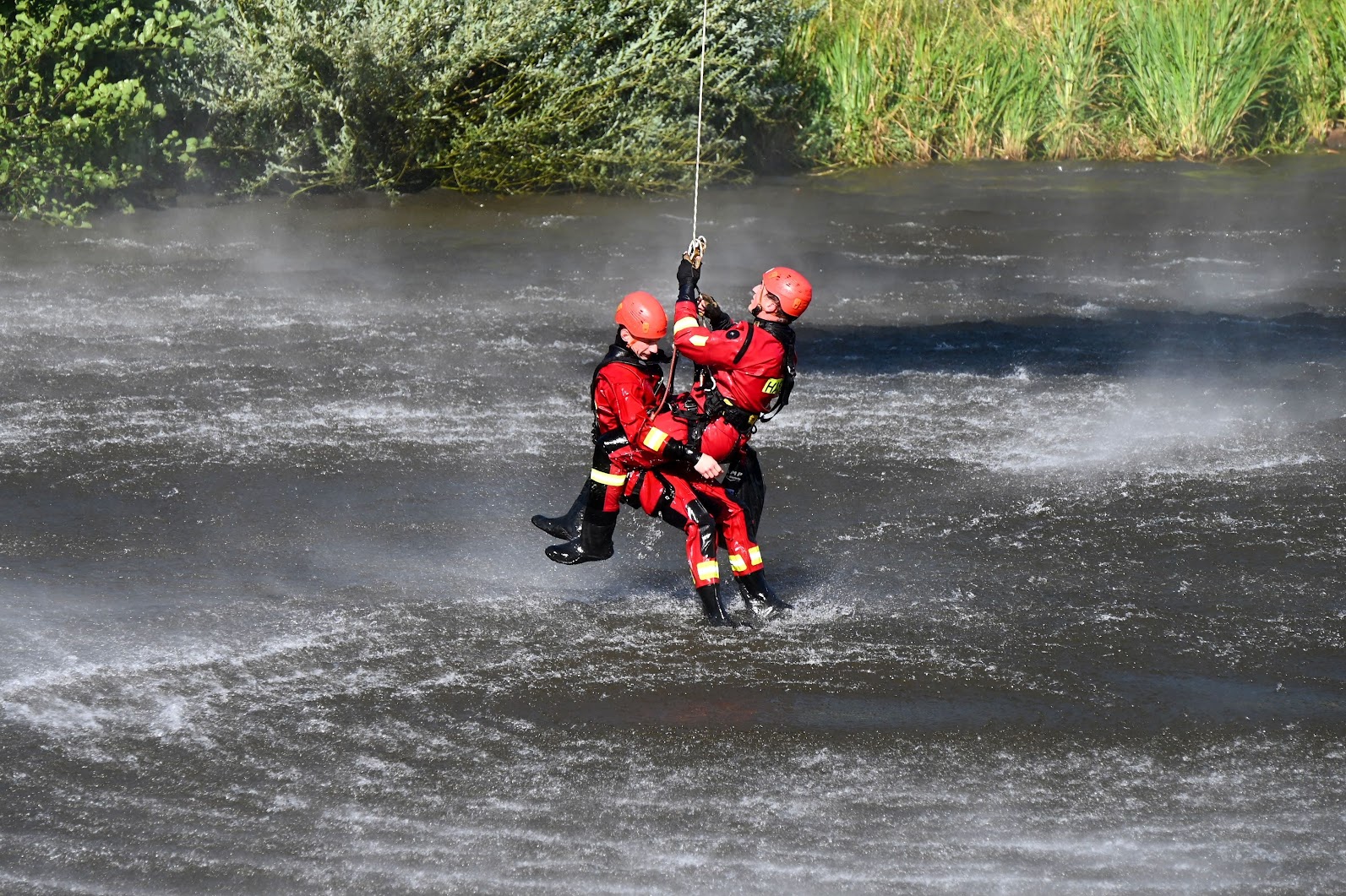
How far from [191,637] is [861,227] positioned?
12247mm

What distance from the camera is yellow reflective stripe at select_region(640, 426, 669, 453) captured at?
838cm

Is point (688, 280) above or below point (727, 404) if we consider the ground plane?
above

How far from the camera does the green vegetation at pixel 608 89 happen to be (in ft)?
62.6

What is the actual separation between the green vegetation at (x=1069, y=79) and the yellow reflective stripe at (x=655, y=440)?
48.0 feet

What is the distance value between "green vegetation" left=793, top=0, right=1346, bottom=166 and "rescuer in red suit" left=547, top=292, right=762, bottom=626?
566 inches

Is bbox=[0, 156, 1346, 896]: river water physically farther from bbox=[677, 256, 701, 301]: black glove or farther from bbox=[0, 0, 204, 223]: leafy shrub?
bbox=[677, 256, 701, 301]: black glove

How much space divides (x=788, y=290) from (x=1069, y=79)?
50.0 feet

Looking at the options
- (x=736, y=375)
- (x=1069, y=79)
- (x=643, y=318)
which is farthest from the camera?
(x=1069, y=79)

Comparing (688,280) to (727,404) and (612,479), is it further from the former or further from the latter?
(612,479)

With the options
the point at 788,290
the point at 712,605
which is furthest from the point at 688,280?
the point at 712,605

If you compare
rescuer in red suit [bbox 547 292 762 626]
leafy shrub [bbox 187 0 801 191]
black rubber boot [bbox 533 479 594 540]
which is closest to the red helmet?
rescuer in red suit [bbox 547 292 762 626]

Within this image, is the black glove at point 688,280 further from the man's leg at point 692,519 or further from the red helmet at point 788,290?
the man's leg at point 692,519

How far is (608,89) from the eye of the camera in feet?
65.3

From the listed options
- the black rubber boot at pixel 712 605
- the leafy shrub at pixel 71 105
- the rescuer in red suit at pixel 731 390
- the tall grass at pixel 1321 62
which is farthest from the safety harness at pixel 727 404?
the tall grass at pixel 1321 62
